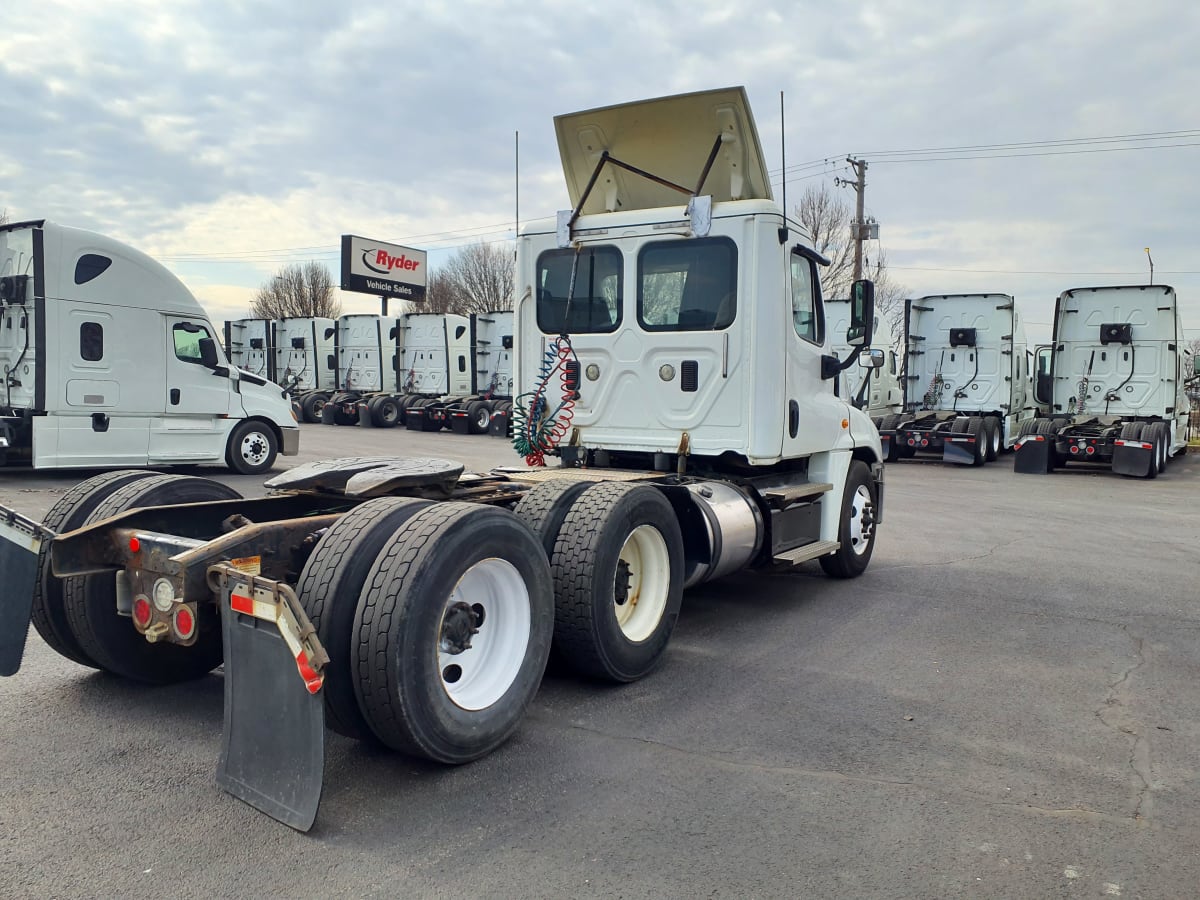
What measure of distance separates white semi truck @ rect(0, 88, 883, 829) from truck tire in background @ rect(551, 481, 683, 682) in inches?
0.6

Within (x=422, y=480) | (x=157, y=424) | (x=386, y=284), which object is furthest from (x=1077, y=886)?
(x=386, y=284)

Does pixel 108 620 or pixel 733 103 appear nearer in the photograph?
pixel 108 620

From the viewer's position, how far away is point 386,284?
44.0m

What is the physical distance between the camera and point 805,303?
686 cm

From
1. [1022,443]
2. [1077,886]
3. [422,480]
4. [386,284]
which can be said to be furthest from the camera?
[386,284]

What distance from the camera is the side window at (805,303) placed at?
261 inches

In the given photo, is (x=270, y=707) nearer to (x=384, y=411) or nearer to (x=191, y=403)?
(x=191, y=403)

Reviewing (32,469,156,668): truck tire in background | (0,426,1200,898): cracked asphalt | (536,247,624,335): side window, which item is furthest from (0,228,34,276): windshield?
(32,469,156,668): truck tire in background

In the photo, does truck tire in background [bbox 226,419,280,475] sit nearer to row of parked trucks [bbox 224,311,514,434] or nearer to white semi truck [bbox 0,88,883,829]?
white semi truck [bbox 0,88,883,829]

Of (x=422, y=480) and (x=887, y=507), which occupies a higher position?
(x=422, y=480)

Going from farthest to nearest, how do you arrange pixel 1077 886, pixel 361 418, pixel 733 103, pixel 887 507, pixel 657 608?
pixel 361 418, pixel 887 507, pixel 733 103, pixel 657 608, pixel 1077 886

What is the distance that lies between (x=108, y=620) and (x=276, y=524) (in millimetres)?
1138

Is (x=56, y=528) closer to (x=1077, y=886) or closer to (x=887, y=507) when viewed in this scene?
(x=1077, y=886)

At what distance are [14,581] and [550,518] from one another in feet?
7.99
